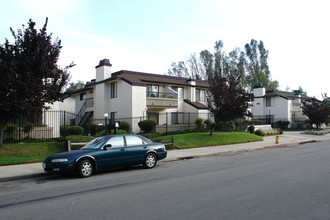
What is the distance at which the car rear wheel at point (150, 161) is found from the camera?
35.0 ft

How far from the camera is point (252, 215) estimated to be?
4922 mm

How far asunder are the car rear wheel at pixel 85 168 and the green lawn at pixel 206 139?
8.93 metres

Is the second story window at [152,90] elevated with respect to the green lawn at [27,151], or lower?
elevated

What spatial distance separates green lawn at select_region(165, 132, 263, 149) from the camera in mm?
18408

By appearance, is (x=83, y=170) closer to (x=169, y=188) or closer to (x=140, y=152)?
(x=140, y=152)

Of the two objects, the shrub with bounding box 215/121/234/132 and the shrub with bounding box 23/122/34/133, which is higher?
the shrub with bounding box 23/122/34/133

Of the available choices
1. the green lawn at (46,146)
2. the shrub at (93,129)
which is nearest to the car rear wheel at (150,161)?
the green lawn at (46,146)

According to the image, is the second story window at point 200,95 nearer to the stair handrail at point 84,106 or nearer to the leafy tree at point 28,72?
the stair handrail at point 84,106

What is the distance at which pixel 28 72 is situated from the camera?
12.4m

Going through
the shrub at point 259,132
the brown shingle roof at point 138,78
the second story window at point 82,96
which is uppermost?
the brown shingle roof at point 138,78

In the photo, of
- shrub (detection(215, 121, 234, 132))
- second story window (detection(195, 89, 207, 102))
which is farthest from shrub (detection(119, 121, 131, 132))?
second story window (detection(195, 89, 207, 102))

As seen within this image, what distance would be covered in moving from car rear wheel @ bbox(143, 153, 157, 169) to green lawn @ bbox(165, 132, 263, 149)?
261 inches

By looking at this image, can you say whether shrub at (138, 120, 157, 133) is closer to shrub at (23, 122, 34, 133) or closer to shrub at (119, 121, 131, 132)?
shrub at (119, 121, 131, 132)

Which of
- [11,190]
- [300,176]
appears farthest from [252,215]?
[11,190]
